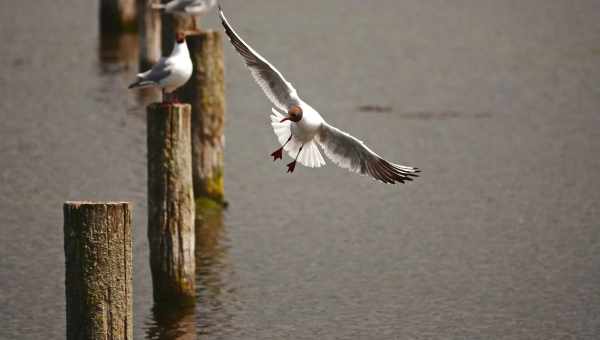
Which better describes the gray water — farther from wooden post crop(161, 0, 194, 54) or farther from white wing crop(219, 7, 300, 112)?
white wing crop(219, 7, 300, 112)

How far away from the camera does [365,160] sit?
37.2ft

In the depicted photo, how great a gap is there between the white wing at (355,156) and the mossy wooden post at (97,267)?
9.05 ft

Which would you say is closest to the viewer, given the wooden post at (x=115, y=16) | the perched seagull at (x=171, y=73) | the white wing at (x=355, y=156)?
the white wing at (x=355, y=156)

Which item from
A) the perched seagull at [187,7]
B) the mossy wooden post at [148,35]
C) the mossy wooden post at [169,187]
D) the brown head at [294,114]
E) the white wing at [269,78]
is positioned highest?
A: the mossy wooden post at [148,35]

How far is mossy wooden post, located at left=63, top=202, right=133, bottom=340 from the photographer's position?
8977mm

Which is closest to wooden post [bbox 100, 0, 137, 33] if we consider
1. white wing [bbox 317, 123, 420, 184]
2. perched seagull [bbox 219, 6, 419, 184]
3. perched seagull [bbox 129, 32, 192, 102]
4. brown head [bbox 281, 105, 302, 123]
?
perched seagull [bbox 129, 32, 192, 102]

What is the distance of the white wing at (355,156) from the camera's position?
1108cm

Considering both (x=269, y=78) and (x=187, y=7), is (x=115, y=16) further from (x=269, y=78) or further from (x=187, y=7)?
(x=269, y=78)

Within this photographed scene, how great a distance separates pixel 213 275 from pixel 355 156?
2.38m

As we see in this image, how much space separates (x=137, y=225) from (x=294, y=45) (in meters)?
11.3

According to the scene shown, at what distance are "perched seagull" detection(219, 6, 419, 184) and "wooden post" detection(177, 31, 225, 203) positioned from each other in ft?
9.03

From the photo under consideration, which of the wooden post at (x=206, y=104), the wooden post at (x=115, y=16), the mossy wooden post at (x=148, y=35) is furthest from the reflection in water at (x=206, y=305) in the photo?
the wooden post at (x=115, y=16)

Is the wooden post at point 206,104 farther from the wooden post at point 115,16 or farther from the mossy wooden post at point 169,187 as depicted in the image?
the wooden post at point 115,16

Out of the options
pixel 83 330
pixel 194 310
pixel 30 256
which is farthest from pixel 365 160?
pixel 30 256
